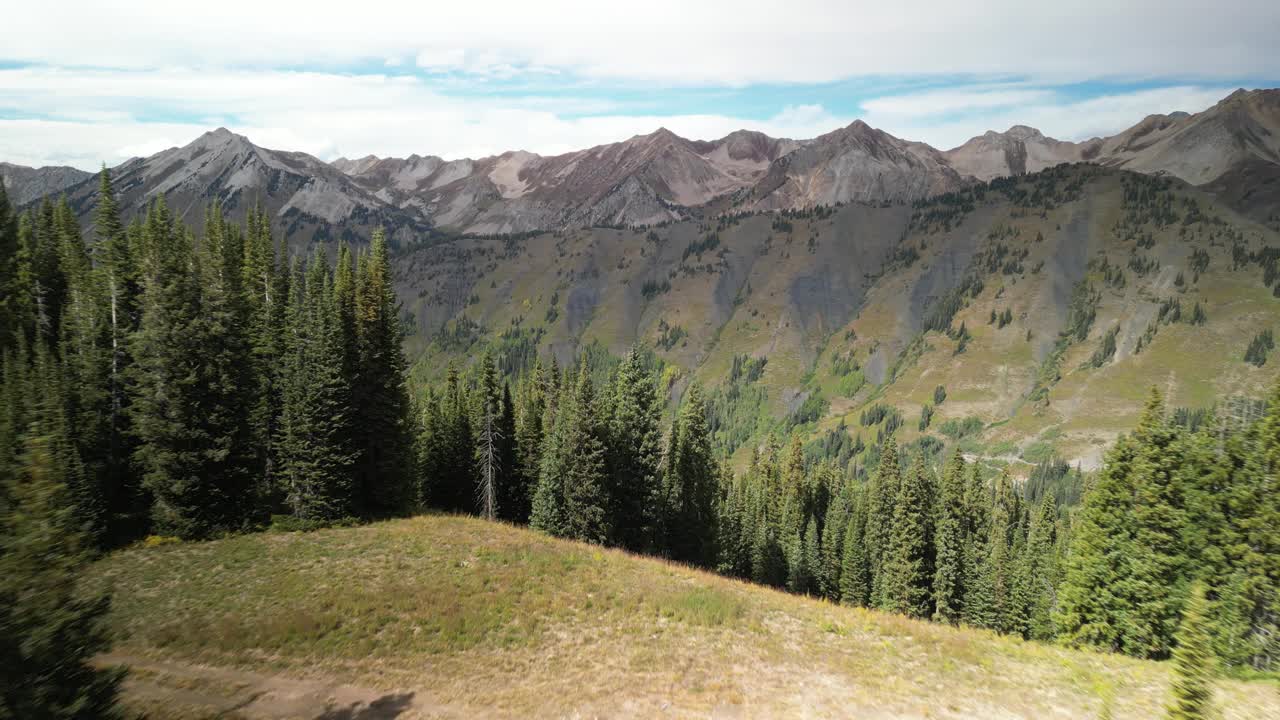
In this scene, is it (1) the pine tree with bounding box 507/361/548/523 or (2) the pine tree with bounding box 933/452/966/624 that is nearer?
(2) the pine tree with bounding box 933/452/966/624

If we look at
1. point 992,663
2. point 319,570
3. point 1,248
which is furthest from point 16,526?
point 1,248

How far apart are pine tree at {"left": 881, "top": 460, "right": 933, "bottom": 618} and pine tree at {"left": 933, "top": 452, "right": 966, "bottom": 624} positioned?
1208 mm

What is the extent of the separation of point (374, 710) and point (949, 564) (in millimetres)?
55707

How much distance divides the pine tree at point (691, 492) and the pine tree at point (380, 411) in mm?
20691

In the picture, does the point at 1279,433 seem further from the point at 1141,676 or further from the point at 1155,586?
the point at 1141,676

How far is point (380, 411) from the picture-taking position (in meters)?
45.7

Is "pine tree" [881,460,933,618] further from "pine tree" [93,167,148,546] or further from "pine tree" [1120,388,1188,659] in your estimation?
"pine tree" [93,167,148,546]

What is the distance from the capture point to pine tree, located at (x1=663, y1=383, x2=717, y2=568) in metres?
49.0

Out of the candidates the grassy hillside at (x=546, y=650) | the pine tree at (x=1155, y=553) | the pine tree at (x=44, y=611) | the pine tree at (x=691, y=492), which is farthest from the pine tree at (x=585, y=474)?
Answer: the pine tree at (x=44, y=611)

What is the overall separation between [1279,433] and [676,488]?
3499cm

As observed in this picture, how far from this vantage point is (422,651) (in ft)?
73.1

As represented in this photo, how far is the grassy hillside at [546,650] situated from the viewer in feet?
60.1

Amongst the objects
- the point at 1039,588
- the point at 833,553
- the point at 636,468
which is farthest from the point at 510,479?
the point at 1039,588

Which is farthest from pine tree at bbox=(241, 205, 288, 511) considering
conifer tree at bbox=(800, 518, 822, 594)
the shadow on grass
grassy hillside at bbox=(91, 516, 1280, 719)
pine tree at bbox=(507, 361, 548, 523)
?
conifer tree at bbox=(800, 518, 822, 594)
